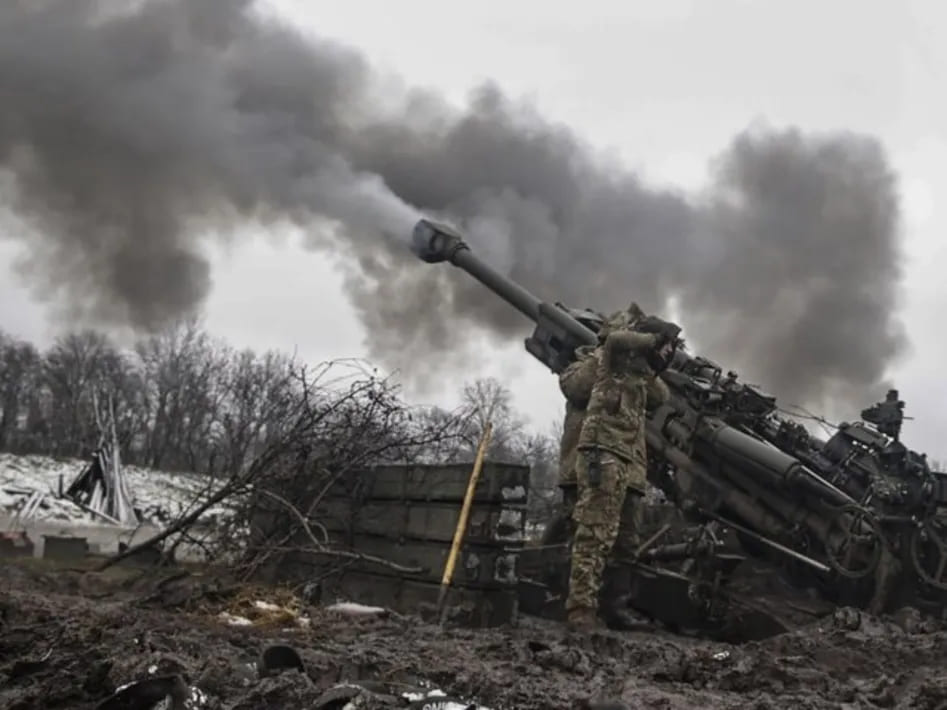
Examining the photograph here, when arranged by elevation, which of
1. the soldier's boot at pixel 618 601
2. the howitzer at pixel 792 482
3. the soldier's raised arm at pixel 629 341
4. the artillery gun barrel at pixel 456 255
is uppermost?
the artillery gun barrel at pixel 456 255

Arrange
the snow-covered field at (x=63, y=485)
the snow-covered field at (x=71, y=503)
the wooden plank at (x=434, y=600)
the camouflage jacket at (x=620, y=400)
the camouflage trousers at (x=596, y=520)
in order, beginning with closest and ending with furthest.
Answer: the wooden plank at (x=434, y=600) → the camouflage trousers at (x=596, y=520) → the camouflage jacket at (x=620, y=400) → the snow-covered field at (x=71, y=503) → the snow-covered field at (x=63, y=485)

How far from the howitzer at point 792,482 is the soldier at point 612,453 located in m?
1.50

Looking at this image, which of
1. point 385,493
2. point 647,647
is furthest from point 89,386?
point 647,647

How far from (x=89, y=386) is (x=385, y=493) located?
34.7 meters

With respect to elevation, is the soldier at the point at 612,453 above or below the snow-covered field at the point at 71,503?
above

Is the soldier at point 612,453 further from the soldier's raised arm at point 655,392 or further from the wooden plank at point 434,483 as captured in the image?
the wooden plank at point 434,483

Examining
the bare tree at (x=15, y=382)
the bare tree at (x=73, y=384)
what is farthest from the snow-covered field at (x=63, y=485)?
the bare tree at (x=15, y=382)

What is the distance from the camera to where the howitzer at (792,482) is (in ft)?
23.7

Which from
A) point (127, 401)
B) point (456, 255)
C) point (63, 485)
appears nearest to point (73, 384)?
point (127, 401)

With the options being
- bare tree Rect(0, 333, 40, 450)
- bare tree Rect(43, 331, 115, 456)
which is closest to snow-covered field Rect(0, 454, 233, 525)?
bare tree Rect(43, 331, 115, 456)

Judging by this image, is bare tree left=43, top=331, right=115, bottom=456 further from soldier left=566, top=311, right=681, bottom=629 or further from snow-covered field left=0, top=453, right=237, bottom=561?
soldier left=566, top=311, right=681, bottom=629

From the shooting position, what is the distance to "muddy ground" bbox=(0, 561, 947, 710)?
2908 millimetres

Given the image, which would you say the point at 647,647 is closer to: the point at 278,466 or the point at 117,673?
the point at 117,673

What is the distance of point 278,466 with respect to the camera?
7270 mm
